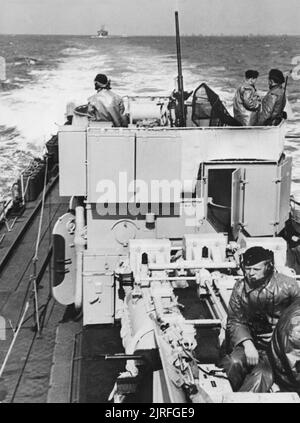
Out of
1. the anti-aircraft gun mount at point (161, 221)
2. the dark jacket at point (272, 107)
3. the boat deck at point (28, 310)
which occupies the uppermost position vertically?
the dark jacket at point (272, 107)

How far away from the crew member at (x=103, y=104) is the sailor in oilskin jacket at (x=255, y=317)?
464 centimetres

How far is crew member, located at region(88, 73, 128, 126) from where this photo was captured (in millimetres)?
9180

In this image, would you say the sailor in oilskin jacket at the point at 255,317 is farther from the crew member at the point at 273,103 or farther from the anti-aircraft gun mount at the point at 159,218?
the crew member at the point at 273,103

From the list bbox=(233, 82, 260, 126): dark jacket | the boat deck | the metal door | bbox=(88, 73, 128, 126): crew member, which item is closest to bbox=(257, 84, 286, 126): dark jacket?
bbox=(233, 82, 260, 126): dark jacket

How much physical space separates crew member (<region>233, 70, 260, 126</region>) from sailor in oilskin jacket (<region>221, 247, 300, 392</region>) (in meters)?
4.79

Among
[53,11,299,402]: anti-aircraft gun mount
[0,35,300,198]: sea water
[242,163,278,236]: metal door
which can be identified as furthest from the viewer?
[0,35,300,198]: sea water

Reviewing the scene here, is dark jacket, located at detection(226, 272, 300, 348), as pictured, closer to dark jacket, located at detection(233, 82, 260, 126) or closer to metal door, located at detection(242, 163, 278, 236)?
metal door, located at detection(242, 163, 278, 236)

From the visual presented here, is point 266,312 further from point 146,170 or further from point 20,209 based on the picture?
point 20,209

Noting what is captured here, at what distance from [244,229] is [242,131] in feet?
4.28

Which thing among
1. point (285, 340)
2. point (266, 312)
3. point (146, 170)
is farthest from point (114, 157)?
point (285, 340)

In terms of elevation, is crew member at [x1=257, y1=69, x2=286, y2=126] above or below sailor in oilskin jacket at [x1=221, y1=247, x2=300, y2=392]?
above

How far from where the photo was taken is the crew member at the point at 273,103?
29.8 ft

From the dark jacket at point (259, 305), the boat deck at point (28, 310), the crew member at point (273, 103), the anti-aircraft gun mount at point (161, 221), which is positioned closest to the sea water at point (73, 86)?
the boat deck at point (28, 310)

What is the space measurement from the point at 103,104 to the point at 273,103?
2.26 meters
